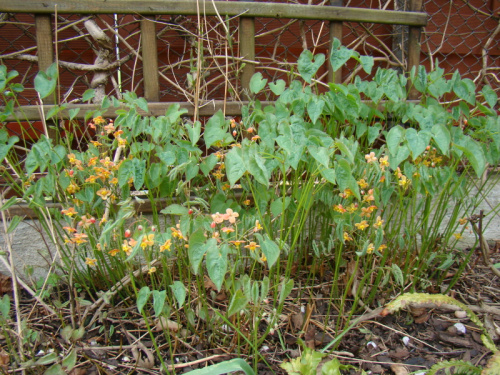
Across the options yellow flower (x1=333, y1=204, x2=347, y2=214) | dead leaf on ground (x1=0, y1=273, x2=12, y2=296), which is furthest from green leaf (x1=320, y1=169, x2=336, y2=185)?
dead leaf on ground (x1=0, y1=273, x2=12, y2=296)

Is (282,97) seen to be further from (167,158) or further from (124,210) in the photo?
(124,210)

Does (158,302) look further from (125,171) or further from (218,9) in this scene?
(218,9)

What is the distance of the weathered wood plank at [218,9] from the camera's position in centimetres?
172

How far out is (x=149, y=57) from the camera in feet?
6.07

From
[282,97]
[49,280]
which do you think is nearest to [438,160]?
[282,97]

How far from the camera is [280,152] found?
1.30 m

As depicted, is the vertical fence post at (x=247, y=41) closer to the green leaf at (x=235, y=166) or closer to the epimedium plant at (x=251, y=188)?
the epimedium plant at (x=251, y=188)

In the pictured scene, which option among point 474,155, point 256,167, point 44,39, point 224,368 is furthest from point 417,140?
point 44,39

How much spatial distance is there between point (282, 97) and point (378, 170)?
460 mm

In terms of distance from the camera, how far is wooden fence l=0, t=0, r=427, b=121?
5.74 ft

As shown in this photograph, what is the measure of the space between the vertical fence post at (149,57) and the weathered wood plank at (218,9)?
0.06 m

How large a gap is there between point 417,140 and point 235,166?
538 millimetres

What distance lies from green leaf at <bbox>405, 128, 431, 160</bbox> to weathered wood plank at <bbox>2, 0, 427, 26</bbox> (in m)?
1.01

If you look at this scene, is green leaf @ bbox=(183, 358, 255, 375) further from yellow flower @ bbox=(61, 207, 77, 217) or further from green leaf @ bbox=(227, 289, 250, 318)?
yellow flower @ bbox=(61, 207, 77, 217)
